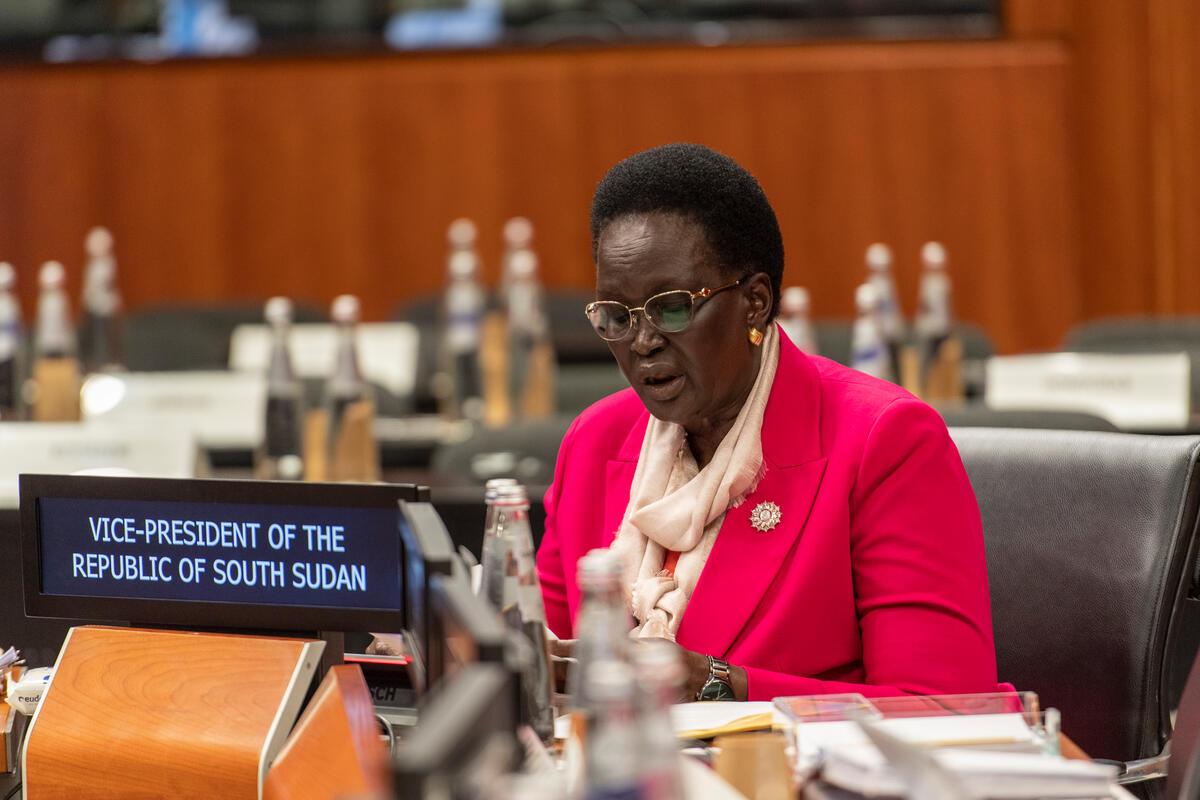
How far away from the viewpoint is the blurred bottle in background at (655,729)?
0.82 metres

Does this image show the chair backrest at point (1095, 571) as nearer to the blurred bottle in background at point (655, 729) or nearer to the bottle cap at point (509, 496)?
the bottle cap at point (509, 496)

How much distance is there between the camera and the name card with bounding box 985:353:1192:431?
3521 millimetres

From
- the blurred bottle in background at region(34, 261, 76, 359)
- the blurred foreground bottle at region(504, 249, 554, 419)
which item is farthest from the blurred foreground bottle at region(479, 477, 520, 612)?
the blurred bottle in background at region(34, 261, 76, 359)

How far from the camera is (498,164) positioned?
6.00 m

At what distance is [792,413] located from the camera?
5.73 feet

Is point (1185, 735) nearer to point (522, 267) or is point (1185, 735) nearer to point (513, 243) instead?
point (522, 267)

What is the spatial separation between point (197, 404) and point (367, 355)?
71 cm

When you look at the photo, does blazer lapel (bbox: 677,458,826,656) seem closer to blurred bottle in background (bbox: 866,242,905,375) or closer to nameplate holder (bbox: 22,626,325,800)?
nameplate holder (bbox: 22,626,325,800)

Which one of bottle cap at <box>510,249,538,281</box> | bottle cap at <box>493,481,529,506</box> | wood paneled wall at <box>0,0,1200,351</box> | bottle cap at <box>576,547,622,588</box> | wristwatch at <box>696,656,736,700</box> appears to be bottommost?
wristwatch at <box>696,656,736,700</box>

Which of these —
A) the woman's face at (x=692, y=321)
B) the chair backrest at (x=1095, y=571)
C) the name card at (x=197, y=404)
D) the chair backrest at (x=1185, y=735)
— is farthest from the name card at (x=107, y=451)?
the chair backrest at (x=1185, y=735)

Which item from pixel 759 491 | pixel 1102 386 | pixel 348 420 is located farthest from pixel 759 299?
pixel 1102 386

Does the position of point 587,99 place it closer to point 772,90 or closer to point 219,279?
point 772,90

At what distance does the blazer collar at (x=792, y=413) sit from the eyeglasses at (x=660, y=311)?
16 centimetres

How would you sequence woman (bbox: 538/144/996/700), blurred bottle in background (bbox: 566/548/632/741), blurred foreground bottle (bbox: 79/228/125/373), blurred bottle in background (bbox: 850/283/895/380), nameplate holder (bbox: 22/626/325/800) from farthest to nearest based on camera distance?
blurred foreground bottle (bbox: 79/228/125/373)
blurred bottle in background (bbox: 850/283/895/380)
woman (bbox: 538/144/996/700)
nameplate holder (bbox: 22/626/325/800)
blurred bottle in background (bbox: 566/548/632/741)
